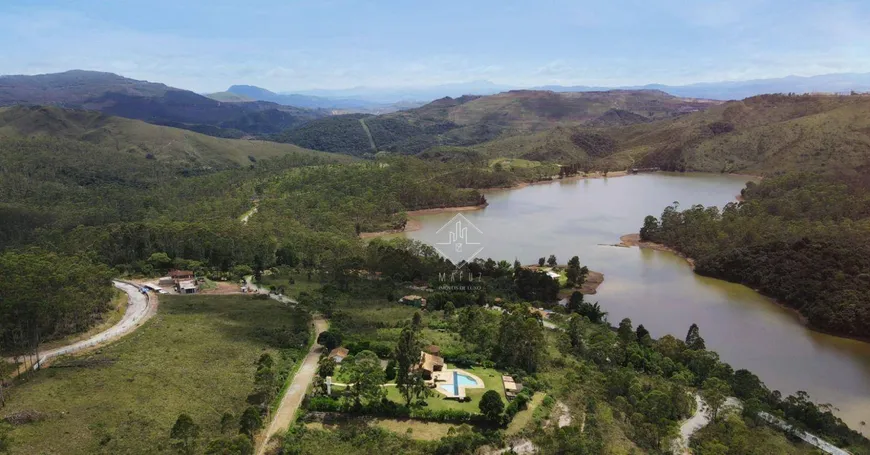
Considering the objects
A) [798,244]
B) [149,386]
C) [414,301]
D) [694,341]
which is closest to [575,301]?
[694,341]

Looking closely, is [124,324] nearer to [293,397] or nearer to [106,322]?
[106,322]

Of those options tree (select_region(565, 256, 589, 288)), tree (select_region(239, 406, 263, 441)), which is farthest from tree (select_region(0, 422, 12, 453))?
tree (select_region(565, 256, 589, 288))

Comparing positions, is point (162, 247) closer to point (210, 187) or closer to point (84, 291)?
point (84, 291)

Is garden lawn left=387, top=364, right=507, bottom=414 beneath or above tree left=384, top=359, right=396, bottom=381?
beneath

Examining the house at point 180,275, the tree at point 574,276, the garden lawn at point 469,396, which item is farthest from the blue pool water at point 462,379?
the house at point 180,275

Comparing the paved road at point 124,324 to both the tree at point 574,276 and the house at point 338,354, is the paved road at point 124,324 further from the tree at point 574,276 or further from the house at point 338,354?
the tree at point 574,276

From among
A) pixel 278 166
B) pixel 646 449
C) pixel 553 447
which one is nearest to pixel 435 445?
pixel 553 447

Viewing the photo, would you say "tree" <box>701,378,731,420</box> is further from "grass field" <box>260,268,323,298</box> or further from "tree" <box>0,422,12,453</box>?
"tree" <box>0,422,12,453</box>
